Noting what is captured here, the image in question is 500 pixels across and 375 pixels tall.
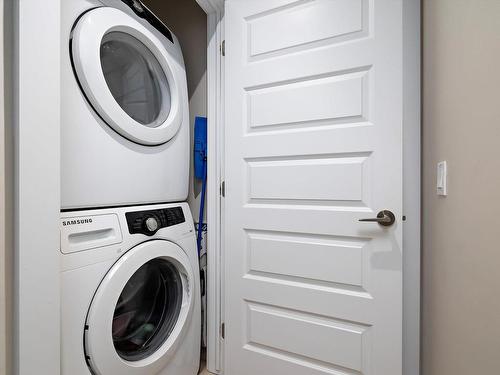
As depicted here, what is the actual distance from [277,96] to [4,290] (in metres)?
1.15

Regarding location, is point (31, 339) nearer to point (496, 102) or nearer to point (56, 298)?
point (56, 298)

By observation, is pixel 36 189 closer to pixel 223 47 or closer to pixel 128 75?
pixel 128 75

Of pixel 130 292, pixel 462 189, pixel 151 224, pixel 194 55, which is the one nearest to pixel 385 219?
pixel 462 189

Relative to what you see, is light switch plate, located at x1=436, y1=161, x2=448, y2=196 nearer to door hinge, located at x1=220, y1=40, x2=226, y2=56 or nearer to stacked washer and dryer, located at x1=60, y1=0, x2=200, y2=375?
stacked washer and dryer, located at x1=60, y1=0, x2=200, y2=375

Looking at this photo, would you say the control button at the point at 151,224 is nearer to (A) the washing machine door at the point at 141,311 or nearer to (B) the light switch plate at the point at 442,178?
(A) the washing machine door at the point at 141,311

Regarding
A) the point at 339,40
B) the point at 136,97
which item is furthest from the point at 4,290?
the point at 339,40

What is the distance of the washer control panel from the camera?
0.98 meters

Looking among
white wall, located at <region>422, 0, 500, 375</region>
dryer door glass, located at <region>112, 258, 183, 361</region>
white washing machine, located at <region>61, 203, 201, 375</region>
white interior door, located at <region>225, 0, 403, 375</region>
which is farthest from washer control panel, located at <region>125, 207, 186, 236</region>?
white wall, located at <region>422, 0, 500, 375</region>

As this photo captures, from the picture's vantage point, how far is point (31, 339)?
2.01ft

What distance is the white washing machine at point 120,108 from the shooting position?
81 centimetres

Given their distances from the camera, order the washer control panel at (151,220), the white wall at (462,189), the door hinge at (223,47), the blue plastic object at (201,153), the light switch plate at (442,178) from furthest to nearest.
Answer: the blue plastic object at (201,153), the door hinge at (223,47), the washer control panel at (151,220), the light switch plate at (442,178), the white wall at (462,189)

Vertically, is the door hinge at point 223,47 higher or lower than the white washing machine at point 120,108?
higher

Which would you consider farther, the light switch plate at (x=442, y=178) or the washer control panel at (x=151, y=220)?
the washer control panel at (x=151, y=220)

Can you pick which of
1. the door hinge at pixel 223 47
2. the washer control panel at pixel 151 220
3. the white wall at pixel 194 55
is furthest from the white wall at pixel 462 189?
the white wall at pixel 194 55
